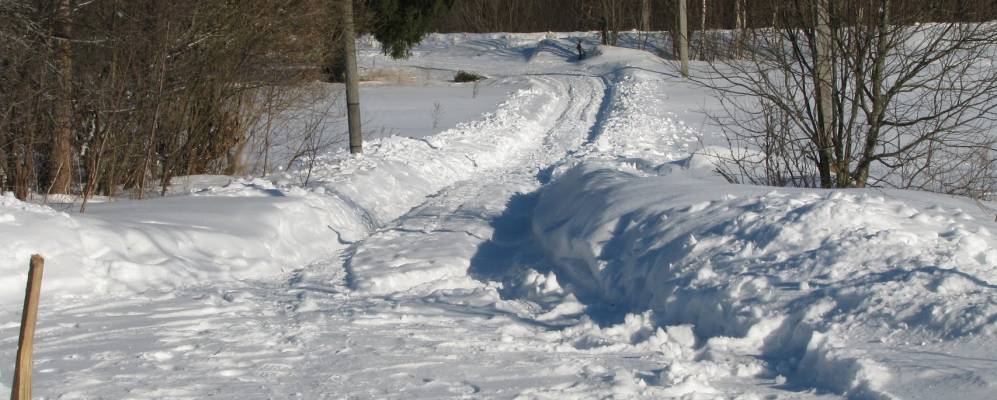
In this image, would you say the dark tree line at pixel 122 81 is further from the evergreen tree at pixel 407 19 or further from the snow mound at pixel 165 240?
the evergreen tree at pixel 407 19

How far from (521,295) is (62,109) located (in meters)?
6.36

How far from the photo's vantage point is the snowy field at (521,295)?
494 centimetres

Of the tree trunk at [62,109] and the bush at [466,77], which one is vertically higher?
the tree trunk at [62,109]

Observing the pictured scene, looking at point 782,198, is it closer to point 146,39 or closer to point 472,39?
point 146,39

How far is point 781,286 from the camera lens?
19.4 ft

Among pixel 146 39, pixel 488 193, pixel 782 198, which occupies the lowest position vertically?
pixel 488 193

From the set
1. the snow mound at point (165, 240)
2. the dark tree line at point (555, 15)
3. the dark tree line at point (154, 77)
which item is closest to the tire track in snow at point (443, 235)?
the snow mound at point (165, 240)

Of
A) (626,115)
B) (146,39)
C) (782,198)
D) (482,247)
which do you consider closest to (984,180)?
(782,198)

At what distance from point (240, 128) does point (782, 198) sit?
1053 cm

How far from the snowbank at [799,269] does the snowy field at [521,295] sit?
0.06 feet

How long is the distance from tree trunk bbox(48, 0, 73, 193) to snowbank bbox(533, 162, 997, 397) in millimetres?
6012

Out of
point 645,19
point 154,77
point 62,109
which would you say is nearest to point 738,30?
point 154,77

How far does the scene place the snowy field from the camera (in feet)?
16.2

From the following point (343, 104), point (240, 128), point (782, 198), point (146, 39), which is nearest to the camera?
point (782, 198)
